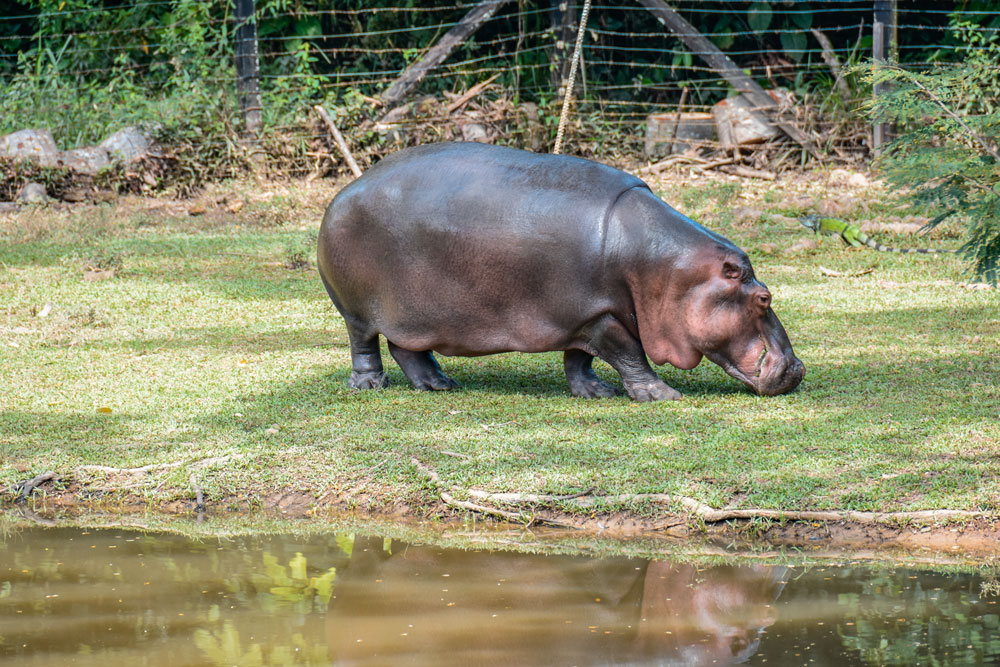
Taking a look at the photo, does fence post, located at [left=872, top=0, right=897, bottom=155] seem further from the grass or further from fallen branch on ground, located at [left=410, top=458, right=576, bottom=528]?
fallen branch on ground, located at [left=410, top=458, right=576, bottom=528]

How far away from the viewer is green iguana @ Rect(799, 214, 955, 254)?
10.4 m

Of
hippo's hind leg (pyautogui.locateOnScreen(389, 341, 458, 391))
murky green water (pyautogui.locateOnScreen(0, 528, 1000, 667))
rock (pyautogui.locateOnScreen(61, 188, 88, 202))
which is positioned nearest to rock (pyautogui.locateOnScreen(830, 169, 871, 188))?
hippo's hind leg (pyautogui.locateOnScreen(389, 341, 458, 391))

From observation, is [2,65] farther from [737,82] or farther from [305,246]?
[737,82]

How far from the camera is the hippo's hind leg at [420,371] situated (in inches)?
267

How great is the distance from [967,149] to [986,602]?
8.68 ft

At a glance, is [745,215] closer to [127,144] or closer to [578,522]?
[127,144]

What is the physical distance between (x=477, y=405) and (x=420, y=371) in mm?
517

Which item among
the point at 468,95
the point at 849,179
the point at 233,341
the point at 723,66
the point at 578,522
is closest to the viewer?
the point at 578,522

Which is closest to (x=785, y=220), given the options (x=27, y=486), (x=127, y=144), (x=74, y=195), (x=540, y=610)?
(x=127, y=144)

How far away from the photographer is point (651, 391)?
20.9ft

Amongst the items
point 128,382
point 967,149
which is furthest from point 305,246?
point 967,149

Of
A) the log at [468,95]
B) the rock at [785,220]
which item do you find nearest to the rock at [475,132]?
the log at [468,95]

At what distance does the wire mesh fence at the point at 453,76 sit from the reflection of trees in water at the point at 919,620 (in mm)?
9048

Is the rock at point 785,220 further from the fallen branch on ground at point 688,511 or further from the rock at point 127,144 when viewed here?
the fallen branch on ground at point 688,511
